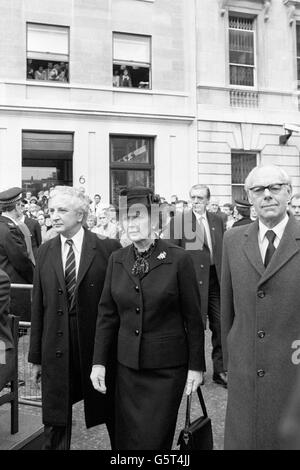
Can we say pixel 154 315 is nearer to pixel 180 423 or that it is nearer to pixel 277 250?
pixel 277 250

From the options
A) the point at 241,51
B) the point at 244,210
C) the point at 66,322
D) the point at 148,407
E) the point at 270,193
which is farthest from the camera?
the point at 241,51

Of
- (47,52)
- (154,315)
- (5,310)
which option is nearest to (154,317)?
(154,315)

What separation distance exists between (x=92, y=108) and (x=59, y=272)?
14.7 m

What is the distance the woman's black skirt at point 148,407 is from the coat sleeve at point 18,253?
3053 millimetres

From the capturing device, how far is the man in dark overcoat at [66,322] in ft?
12.1

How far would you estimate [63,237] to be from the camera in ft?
12.9

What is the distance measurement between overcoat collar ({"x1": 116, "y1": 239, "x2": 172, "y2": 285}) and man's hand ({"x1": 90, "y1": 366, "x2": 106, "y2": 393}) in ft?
2.11

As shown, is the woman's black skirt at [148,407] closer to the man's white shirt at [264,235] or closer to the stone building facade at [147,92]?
the man's white shirt at [264,235]

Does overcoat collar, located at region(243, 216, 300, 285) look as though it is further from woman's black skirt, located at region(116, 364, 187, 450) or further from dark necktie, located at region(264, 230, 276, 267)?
woman's black skirt, located at region(116, 364, 187, 450)

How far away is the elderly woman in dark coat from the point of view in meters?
3.19

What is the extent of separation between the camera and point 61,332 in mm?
3717

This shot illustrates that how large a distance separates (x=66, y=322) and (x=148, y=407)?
93 centimetres

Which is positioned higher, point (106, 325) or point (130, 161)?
point (130, 161)

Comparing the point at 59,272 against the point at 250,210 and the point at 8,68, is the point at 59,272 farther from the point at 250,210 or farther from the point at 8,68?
the point at 8,68
